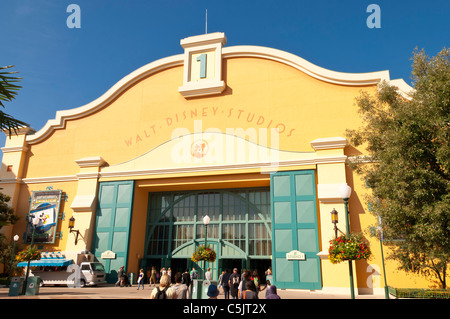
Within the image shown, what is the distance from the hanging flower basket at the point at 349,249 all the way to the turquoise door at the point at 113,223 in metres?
15.7

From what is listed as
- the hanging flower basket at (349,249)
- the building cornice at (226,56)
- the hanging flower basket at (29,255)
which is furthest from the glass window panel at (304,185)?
the hanging flower basket at (29,255)

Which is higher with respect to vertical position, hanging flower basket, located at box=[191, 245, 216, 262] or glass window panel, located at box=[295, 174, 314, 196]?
glass window panel, located at box=[295, 174, 314, 196]

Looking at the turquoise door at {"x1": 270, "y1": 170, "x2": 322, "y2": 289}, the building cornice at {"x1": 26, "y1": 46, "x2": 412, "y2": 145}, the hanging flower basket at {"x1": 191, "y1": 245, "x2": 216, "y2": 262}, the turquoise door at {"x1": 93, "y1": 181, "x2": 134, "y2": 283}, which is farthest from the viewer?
the turquoise door at {"x1": 93, "y1": 181, "x2": 134, "y2": 283}

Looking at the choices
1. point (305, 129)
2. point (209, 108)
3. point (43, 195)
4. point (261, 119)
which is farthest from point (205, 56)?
point (43, 195)

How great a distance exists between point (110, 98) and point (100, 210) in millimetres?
9060

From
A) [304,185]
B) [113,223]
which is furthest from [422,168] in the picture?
[113,223]

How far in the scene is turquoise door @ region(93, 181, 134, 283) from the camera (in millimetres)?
24108

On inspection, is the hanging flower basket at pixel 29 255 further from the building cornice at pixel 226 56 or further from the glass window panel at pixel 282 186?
the glass window panel at pixel 282 186

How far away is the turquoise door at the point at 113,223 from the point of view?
24108mm

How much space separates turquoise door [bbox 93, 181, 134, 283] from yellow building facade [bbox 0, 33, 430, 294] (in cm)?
8

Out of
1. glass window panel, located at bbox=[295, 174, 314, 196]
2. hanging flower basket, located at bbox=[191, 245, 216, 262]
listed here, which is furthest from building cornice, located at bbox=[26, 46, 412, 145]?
hanging flower basket, located at bbox=[191, 245, 216, 262]

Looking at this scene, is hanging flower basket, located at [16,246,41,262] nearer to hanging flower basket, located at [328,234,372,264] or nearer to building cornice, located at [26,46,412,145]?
building cornice, located at [26,46,412,145]

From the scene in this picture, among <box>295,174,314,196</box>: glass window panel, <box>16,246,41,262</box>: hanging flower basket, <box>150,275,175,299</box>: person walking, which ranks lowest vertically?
<box>150,275,175,299</box>: person walking
